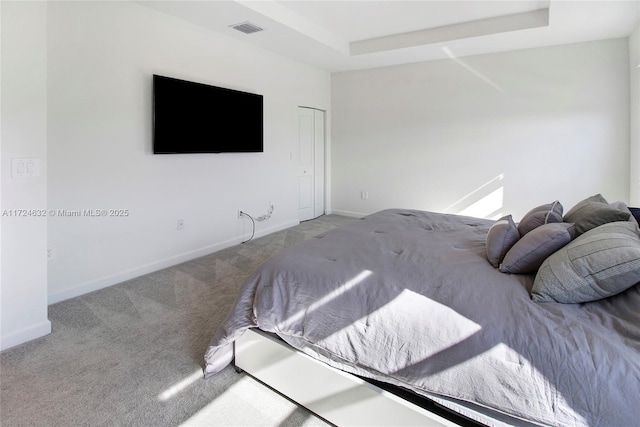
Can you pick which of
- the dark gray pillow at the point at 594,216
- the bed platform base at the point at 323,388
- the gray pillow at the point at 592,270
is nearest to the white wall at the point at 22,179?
the bed platform base at the point at 323,388

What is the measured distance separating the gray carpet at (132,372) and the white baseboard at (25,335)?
46mm

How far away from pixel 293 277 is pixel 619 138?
4.74 metres

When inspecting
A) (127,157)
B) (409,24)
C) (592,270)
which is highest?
(409,24)

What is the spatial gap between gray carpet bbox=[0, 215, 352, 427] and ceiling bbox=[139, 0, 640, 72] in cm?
274

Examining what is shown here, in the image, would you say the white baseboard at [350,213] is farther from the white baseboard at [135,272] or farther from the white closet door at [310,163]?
the white baseboard at [135,272]

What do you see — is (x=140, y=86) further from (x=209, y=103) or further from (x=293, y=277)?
(x=293, y=277)

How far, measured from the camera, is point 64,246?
303 centimetres

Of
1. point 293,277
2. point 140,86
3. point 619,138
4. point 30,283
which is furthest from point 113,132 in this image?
point 619,138

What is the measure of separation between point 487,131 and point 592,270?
167 inches

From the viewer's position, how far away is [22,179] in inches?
91.7

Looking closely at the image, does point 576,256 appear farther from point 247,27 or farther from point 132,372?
point 247,27

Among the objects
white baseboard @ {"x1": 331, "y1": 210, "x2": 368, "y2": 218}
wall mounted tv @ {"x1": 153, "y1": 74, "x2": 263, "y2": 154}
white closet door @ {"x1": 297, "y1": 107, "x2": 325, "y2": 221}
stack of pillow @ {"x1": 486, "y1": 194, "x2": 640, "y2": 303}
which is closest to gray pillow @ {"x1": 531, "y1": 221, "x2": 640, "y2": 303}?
stack of pillow @ {"x1": 486, "y1": 194, "x2": 640, "y2": 303}

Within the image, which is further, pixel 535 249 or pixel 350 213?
pixel 350 213

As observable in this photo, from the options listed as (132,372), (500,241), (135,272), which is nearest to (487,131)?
(500,241)
